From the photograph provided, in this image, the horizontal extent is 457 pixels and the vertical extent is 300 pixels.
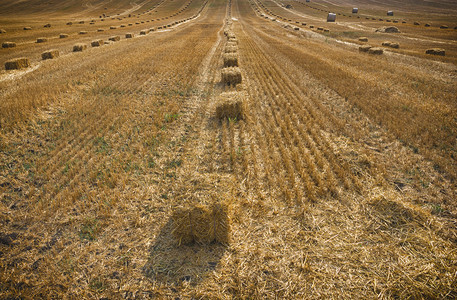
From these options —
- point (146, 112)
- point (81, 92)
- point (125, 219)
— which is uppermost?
point (81, 92)

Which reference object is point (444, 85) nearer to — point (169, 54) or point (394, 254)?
point (394, 254)

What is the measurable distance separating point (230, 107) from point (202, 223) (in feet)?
20.4

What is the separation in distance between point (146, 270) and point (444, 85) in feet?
60.2

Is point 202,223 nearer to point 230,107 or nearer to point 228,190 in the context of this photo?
point 228,190

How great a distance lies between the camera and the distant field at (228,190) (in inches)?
159

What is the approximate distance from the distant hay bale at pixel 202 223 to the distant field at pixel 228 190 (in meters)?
0.03

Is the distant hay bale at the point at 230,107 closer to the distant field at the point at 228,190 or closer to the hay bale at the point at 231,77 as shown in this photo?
the distant field at the point at 228,190

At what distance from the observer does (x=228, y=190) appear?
5000mm

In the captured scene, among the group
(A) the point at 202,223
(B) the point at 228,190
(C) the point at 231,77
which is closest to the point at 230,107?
(C) the point at 231,77

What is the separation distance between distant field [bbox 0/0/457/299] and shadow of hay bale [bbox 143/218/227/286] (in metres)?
0.03

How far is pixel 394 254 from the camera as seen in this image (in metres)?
4.34

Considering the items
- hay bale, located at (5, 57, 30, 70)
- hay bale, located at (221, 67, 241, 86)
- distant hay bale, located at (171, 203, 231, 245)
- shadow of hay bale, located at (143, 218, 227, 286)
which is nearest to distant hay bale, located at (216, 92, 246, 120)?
hay bale, located at (221, 67, 241, 86)

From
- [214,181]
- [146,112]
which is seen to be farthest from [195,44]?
[214,181]

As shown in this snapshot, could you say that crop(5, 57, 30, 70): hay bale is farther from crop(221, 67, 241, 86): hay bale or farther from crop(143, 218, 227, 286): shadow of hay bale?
crop(143, 218, 227, 286): shadow of hay bale
